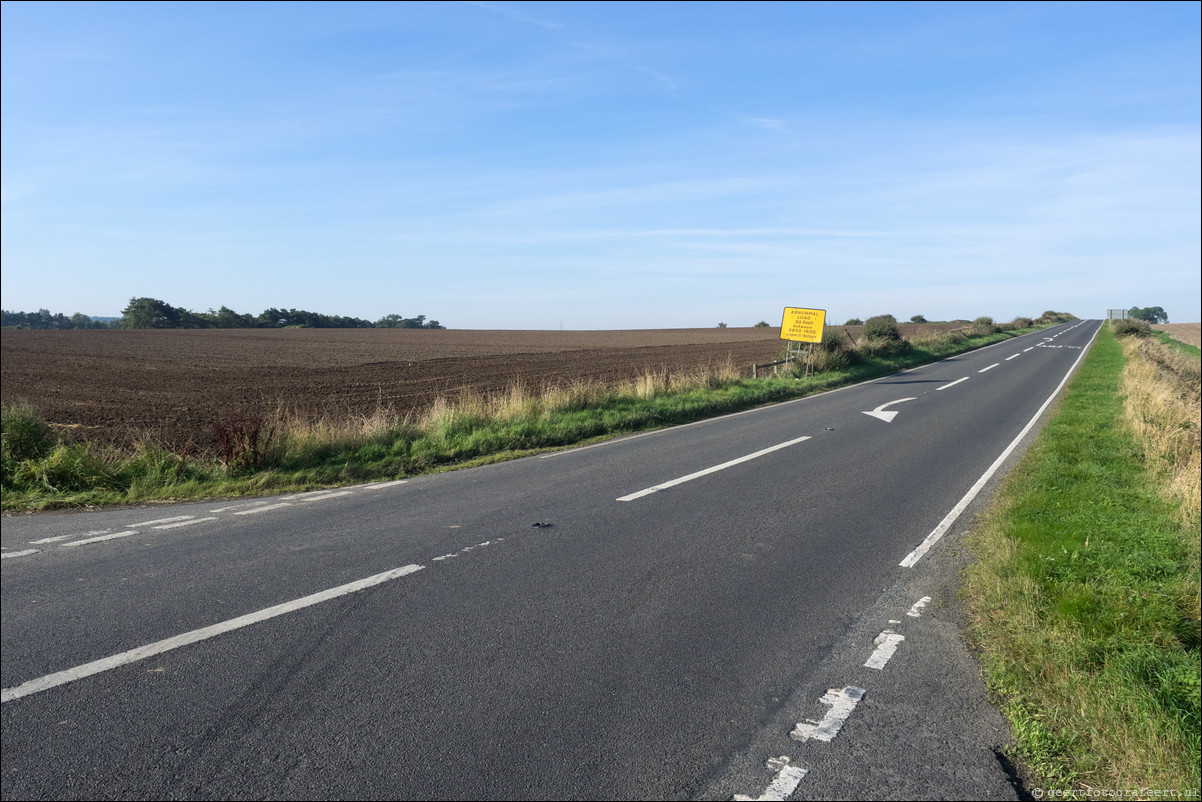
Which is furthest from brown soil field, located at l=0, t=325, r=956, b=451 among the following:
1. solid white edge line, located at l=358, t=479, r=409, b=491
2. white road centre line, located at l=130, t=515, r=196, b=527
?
white road centre line, located at l=130, t=515, r=196, b=527

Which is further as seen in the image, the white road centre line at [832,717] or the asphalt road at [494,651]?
the white road centre line at [832,717]

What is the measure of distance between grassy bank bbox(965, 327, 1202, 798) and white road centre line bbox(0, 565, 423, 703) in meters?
4.25

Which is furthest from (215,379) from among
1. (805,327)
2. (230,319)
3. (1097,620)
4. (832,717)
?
(230,319)

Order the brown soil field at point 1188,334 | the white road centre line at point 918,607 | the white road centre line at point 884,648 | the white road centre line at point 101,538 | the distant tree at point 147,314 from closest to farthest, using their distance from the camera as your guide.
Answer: the white road centre line at point 884,648, the white road centre line at point 918,607, the white road centre line at point 101,538, the brown soil field at point 1188,334, the distant tree at point 147,314

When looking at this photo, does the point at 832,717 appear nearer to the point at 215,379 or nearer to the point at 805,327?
the point at 805,327

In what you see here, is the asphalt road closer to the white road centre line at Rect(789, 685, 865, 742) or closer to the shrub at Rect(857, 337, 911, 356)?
the white road centre line at Rect(789, 685, 865, 742)

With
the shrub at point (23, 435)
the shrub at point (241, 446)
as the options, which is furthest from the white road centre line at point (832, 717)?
the shrub at point (23, 435)

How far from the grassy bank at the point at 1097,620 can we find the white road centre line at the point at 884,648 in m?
0.53

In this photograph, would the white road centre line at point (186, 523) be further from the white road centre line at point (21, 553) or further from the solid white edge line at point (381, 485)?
the solid white edge line at point (381, 485)

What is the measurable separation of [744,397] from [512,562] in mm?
13551

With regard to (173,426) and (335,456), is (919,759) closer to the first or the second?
(335,456)

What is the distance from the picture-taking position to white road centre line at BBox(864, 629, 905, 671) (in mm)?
4180

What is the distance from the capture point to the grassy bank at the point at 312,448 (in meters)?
8.04

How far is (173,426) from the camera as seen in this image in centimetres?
1464
